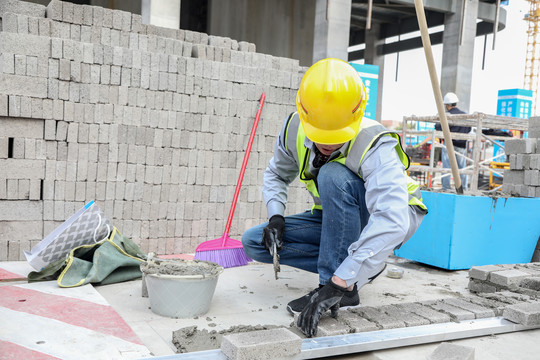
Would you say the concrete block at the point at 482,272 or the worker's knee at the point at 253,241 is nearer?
the worker's knee at the point at 253,241

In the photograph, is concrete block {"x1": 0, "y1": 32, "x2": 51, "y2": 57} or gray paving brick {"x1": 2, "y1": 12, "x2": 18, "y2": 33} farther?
gray paving brick {"x1": 2, "y1": 12, "x2": 18, "y2": 33}

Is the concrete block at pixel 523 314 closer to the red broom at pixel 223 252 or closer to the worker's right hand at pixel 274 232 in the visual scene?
the worker's right hand at pixel 274 232

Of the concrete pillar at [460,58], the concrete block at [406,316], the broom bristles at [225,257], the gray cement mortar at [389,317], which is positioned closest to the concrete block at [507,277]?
the gray cement mortar at [389,317]

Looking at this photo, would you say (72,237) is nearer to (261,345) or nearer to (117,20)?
(261,345)

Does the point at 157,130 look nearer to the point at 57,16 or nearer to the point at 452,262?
the point at 57,16

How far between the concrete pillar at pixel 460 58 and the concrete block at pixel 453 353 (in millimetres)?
15219

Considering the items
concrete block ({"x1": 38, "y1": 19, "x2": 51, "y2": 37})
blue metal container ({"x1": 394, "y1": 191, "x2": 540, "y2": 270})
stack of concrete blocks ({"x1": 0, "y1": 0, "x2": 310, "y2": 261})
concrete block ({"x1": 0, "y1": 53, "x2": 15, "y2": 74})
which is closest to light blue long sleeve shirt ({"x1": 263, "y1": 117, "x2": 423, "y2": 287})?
blue metal container ({"x1": 394, "y1": 191, "x2": 540, "y2": 270})

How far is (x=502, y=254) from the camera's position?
167 inches

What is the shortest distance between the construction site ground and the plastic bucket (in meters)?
0.05

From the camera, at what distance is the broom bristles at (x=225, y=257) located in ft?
12.2

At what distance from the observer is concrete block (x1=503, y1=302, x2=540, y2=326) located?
8.38ft

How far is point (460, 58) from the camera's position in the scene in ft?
52.6

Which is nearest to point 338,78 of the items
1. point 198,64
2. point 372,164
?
point 372,164

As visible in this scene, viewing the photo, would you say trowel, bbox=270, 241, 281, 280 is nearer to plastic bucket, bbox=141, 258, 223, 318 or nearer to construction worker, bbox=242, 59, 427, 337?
construction worker, bbox=242, 59, 427, 337
